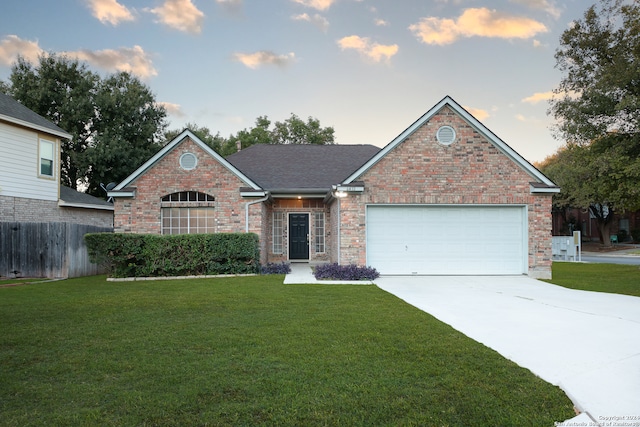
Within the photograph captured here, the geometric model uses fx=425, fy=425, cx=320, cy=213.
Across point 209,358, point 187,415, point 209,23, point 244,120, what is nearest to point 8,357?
point 209,358

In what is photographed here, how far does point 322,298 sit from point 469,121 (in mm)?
8204

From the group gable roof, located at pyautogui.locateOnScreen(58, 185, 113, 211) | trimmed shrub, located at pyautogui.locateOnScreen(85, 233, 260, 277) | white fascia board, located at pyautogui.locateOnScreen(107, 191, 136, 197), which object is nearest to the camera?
trimmed shrub, located at pyautogui.locateOnScreen(85, 233, 260, 277)

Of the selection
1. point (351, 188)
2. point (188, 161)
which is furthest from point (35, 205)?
point (351, 188)

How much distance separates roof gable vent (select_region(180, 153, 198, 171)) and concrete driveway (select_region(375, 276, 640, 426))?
317 inches

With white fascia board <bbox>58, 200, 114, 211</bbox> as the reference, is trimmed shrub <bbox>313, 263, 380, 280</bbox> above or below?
below

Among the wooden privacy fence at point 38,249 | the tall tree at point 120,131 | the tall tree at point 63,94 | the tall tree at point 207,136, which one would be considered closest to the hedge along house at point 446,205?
the wooden privacy fence at point 38,249

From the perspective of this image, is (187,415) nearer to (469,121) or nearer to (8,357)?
(8,357)

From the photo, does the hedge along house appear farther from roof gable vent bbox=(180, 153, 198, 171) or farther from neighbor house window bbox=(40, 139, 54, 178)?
neighbor house window bbox=(40, 139, 54, 178)

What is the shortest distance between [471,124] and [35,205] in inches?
657

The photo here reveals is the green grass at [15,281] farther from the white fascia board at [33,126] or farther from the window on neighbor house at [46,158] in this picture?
the white fascia board at [33,126]

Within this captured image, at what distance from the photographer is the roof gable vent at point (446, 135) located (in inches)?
549

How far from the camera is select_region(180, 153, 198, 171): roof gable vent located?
50.0ft

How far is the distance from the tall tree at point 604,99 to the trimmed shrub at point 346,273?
9.92 m

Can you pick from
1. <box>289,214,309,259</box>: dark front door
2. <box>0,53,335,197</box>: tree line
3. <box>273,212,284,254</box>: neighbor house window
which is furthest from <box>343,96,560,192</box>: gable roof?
<box>0,53,335,197</box>: tree line
